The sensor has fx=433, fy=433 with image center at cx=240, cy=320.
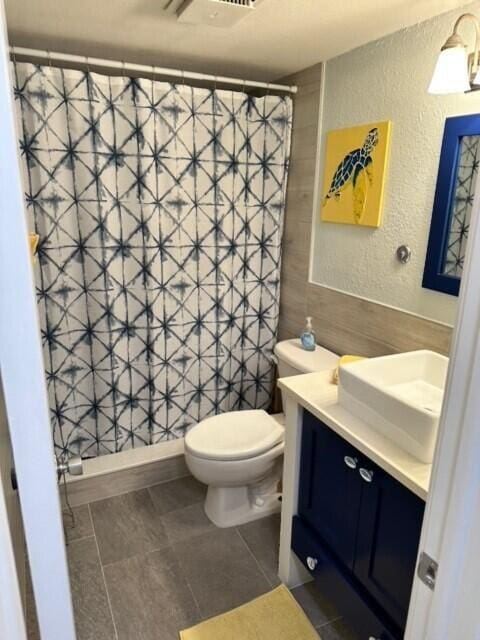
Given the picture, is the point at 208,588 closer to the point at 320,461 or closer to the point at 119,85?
the point at 320,461

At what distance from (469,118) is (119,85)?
4.83 ft

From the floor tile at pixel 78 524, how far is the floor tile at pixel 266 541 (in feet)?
2.34

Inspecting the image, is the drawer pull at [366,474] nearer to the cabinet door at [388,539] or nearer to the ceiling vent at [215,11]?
the cabinet door at [388,539]

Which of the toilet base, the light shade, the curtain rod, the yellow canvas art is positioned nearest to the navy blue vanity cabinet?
the toilet base

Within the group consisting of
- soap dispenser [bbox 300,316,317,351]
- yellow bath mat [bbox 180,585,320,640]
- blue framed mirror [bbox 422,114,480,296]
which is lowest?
yellow bath mat [bbox 180,585,320,640]

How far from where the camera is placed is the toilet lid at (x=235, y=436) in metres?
1.88

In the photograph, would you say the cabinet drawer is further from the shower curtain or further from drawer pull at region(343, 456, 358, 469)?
the shower curtain

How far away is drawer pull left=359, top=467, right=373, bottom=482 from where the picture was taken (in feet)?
4.11

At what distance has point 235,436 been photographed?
79.2 inches

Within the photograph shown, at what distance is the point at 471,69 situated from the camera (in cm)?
139

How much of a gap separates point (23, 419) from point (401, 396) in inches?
38.1

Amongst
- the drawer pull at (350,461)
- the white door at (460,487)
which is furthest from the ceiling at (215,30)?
the drawer pull at (350,461)

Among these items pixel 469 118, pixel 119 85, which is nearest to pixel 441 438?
pixel 469 118

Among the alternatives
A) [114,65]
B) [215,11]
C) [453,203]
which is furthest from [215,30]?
[453,203]
